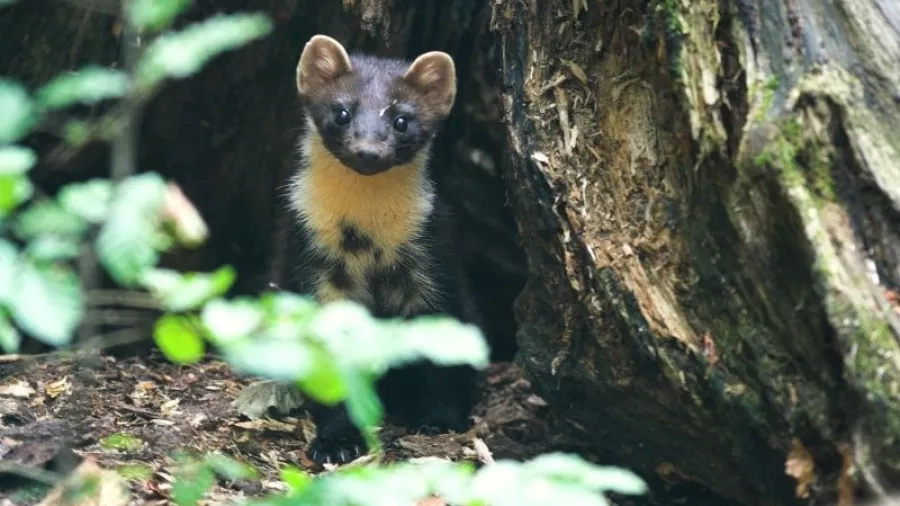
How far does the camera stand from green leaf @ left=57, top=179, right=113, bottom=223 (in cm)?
291

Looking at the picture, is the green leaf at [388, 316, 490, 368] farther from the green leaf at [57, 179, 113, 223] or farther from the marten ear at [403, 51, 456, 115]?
the marten ear at [403, 51, 456, 115]

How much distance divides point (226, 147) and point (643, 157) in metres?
4.57

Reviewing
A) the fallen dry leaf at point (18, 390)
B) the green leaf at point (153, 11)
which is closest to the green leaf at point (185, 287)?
the green leaf at point (153, 11)

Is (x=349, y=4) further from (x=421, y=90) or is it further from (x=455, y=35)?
(x=455, y=35)

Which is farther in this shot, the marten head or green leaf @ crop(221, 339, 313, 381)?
the marten head

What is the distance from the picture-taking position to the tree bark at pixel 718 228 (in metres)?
4.37

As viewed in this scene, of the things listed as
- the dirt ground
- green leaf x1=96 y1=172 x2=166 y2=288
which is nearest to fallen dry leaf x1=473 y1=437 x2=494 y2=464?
the dirt ground

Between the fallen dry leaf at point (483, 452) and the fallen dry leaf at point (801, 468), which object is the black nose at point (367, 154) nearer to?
the fallen dry leaf at point (483, 452)

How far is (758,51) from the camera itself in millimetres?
4762

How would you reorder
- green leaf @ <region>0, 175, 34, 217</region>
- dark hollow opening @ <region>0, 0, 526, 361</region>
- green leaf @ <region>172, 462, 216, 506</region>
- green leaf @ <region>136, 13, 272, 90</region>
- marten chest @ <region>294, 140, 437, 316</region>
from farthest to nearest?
dark hollow opening @ <region>0, 0, 526, 361</region>, marten chest @ <region>294, 140, 437, 316</region>, green leaf @ <region>172, 462, 216, 506</region>, green leaf @ <region>136, 13, 272, 90</region>, green leaf @ <region>0, 175, 34, 217</region>

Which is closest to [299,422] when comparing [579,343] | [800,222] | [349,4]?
[579,343]

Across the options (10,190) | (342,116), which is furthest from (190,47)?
(342,116)

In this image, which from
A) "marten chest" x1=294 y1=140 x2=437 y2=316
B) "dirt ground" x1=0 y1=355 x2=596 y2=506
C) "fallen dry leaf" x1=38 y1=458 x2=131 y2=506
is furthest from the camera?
"marten chest" x1=294 y1=140 x2=437 y2=316

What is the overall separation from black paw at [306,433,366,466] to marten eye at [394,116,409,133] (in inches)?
80.8
